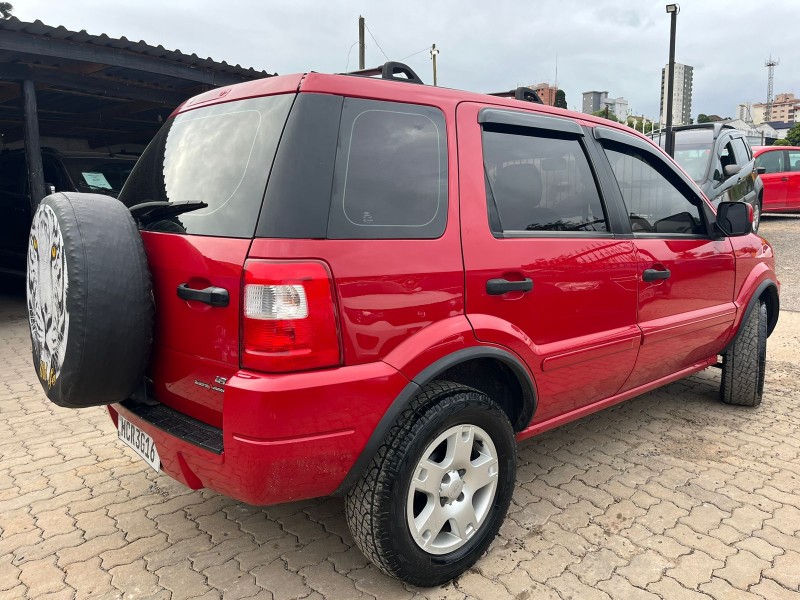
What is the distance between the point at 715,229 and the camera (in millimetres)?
3539

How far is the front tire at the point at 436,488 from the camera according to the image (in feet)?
6.61

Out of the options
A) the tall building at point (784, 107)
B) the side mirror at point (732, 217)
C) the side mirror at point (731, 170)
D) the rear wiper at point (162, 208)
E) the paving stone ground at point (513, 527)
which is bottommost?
the paving stone ground at point (513, 527)

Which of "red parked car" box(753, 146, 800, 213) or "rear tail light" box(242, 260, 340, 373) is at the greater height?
"red parked car" box(753, 146, 800, 213)

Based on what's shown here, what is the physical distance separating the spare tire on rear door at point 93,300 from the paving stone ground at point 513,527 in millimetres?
767

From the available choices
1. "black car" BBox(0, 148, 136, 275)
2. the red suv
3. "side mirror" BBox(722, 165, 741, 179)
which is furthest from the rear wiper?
"side mirror" BBox(722, 165, 741, 179)

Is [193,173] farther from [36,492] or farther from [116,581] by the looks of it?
[36,492]

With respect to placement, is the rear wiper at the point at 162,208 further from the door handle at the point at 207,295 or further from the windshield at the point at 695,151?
the windshield at the point at 695,151

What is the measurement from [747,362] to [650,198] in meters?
1.56

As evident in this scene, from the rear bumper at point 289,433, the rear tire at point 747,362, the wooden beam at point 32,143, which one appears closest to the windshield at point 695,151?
the rear tire at point 747,362

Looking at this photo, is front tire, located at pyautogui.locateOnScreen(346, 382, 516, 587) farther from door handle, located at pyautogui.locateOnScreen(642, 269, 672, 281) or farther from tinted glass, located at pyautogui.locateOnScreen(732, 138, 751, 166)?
tinted glass, located at pyautogui.locateOnScreen(732, 138, 751, 166)

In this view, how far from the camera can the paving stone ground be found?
88.5 inches

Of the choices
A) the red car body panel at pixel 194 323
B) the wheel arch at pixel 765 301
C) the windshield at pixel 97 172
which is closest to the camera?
the red car body panel at pixel 194 323

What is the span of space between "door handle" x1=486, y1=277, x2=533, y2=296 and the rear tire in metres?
2.28

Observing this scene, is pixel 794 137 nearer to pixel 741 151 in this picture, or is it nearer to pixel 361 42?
pixel 361 42
